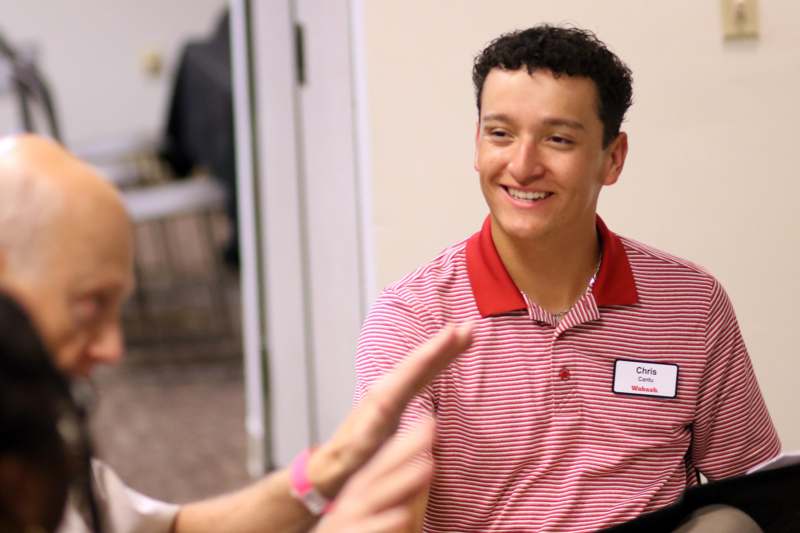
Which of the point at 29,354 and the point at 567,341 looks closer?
the point at 29,354

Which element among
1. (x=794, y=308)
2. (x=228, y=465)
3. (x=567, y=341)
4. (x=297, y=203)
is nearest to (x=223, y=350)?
(x=228, y=465)

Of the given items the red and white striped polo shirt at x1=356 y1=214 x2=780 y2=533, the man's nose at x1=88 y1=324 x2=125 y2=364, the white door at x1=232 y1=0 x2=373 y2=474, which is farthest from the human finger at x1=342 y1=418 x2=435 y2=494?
the white door at x1=232 y1=0 x2=373 y2=474

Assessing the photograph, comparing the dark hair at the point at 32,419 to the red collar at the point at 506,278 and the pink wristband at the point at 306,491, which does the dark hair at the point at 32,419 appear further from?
the red collar at the point at 506,278

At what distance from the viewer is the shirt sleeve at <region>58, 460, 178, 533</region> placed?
1.16 meters

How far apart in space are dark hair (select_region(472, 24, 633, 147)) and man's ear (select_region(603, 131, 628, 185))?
0.02m

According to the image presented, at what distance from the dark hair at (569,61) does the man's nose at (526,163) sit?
0.11 meters

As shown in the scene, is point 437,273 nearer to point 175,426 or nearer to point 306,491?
point 306,491

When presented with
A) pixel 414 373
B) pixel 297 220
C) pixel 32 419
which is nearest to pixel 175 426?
pixel 297 220

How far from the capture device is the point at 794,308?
2.16 m

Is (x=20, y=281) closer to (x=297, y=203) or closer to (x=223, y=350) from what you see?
(x=297, y=203)

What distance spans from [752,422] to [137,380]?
9.64ft

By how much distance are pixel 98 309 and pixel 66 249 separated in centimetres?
6

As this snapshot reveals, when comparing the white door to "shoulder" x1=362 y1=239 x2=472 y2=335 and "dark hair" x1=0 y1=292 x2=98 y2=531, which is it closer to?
"shoulder" x1=362 y1=239 x2=472 y2=335

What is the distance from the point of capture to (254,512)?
114 cm
